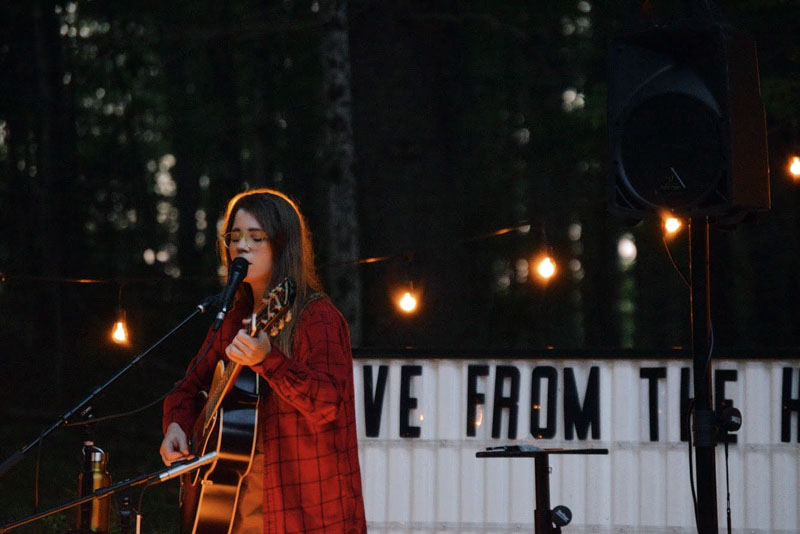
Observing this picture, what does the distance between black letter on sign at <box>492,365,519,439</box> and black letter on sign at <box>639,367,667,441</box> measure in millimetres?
782

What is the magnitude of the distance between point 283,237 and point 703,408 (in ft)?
6.03

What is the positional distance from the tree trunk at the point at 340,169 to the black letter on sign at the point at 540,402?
3092 mm

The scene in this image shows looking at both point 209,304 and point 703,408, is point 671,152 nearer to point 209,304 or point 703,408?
point 703,408

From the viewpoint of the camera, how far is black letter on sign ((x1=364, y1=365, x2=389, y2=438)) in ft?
24.4

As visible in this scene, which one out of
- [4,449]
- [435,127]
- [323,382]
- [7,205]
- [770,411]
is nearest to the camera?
[323,382]

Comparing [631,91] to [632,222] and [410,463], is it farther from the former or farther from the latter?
[410,463]

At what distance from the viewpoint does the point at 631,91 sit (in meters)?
4.92

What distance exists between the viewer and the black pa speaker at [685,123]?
4.72 meters

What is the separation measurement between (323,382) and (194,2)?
1583 centimetres

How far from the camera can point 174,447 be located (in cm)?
444

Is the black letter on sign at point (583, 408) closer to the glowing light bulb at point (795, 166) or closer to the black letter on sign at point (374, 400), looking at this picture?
the black letter on sign at point (374, 400)

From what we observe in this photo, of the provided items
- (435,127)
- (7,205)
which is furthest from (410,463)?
(7,205)

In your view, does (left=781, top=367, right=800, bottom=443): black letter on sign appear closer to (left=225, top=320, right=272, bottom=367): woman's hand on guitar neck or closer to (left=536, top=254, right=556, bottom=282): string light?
(left=536, top=254, right=556, bottom=282): string light


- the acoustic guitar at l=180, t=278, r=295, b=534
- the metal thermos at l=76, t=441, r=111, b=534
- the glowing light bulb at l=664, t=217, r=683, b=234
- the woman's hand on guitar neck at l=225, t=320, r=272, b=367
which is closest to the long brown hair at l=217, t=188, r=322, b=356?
the acoustic guitar at l=180, t=278, r=295, b=534
